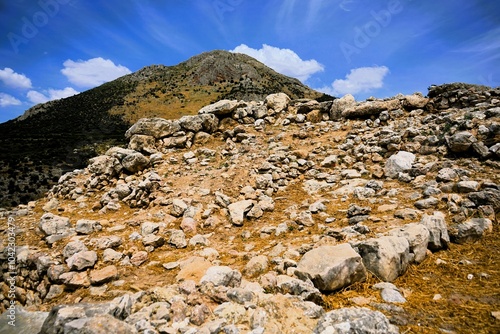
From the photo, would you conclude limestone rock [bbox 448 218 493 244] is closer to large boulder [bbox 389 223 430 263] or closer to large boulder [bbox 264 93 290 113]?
large boulder [bbox 389 223 430 263]

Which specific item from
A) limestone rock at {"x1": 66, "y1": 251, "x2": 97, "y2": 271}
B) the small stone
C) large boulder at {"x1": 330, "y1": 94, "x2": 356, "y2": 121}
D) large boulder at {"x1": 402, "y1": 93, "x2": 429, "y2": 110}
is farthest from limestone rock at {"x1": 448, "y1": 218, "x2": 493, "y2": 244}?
large boulder at {"x1": 330, "y1": 94, "x2": 356, "y2": 121}

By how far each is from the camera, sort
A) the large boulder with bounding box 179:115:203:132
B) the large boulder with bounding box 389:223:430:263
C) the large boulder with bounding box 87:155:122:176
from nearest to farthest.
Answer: the large boulder with bounding box 389:223:430:263 < the large boulder with bounding box 87:155:122:176 < the large boulder with bounding box 179:115:203:132

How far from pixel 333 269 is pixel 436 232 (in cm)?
261

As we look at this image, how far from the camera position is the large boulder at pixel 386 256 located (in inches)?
177

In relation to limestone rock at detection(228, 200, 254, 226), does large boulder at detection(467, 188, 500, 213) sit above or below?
above

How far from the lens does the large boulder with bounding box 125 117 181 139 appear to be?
494 inches

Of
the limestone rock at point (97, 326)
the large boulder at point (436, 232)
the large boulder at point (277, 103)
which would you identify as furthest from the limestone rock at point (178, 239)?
the large boulder at point (277, 103)

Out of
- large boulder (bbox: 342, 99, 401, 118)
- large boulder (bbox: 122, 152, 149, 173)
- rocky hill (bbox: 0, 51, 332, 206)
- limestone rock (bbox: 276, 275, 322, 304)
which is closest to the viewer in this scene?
limestone rock (bbox: 276, 275, 322, 304)

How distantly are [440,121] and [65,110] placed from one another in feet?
319

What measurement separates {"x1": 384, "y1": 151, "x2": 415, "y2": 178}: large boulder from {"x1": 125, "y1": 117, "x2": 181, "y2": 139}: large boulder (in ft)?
29.5

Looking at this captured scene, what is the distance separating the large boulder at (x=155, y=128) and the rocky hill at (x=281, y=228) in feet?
0.23

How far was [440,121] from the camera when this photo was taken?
33.6 feet

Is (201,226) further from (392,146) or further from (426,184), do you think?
(392,146)

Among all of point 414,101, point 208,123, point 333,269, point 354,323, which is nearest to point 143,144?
point 208,123
